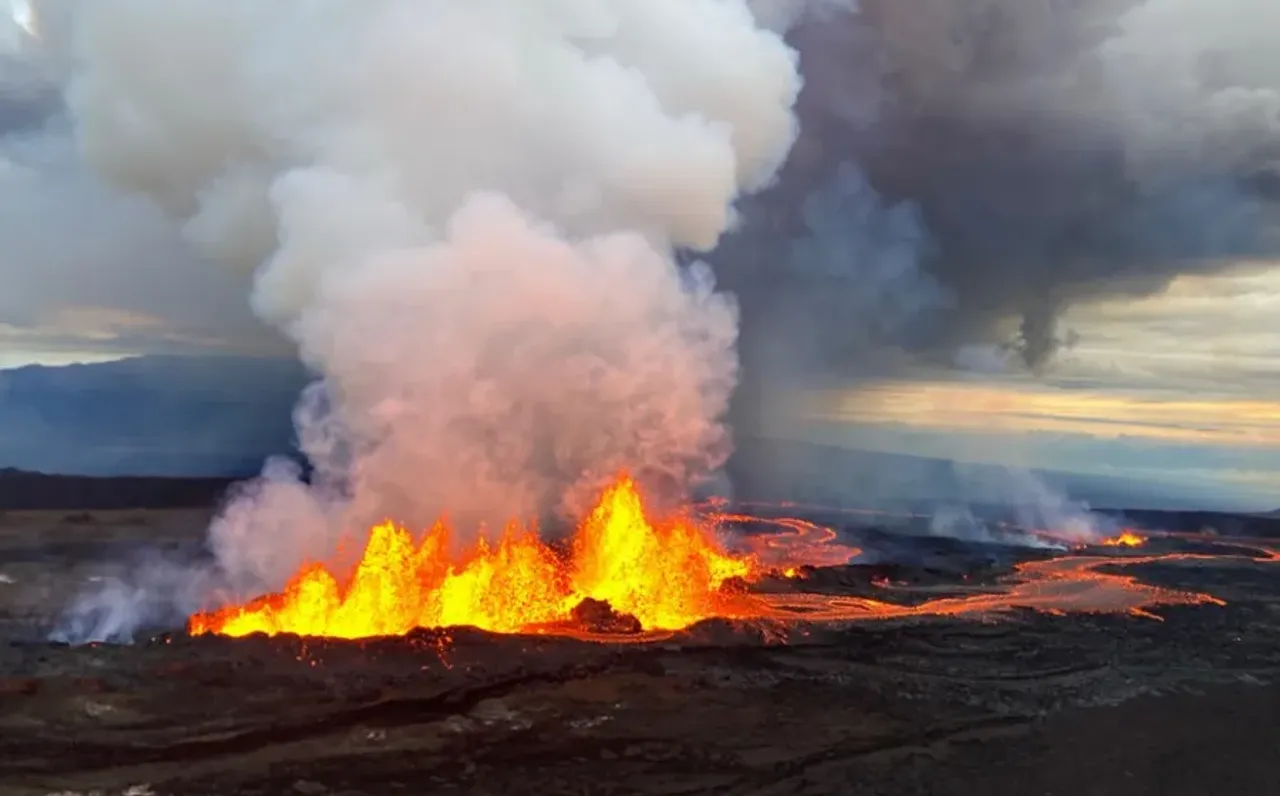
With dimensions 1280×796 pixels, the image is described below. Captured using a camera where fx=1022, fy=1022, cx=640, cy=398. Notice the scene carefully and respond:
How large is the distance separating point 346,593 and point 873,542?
172ft

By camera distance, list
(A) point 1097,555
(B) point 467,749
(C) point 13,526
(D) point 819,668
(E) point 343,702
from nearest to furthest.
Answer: (B) point 467,749 → (E) point 343,702 → (D) point 819,668 → (A) point 1097,555 → (C) point 13,526

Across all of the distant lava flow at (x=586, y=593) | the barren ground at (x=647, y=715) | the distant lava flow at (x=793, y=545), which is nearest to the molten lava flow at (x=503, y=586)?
the distant lava flow at (x=586, y=593)

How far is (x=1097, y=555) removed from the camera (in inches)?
3068

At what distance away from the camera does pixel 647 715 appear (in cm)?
2570

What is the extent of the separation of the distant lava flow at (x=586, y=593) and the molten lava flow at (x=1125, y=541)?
3558cm

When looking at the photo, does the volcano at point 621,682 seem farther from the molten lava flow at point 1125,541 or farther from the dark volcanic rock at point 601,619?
the molten lava flow at point 1125,541

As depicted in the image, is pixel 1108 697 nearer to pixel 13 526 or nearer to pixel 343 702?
pixel 343 702

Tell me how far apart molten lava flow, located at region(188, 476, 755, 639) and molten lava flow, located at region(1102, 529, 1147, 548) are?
58346 mm

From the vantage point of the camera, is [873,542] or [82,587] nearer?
[82,587]

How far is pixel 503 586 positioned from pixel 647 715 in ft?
42.9

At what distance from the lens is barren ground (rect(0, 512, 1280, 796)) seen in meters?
21.0

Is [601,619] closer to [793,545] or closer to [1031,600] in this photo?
[1031,600]

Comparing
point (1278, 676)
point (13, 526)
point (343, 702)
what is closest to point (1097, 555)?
point (1278, 676)

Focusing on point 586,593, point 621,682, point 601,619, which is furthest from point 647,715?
point 586,593
